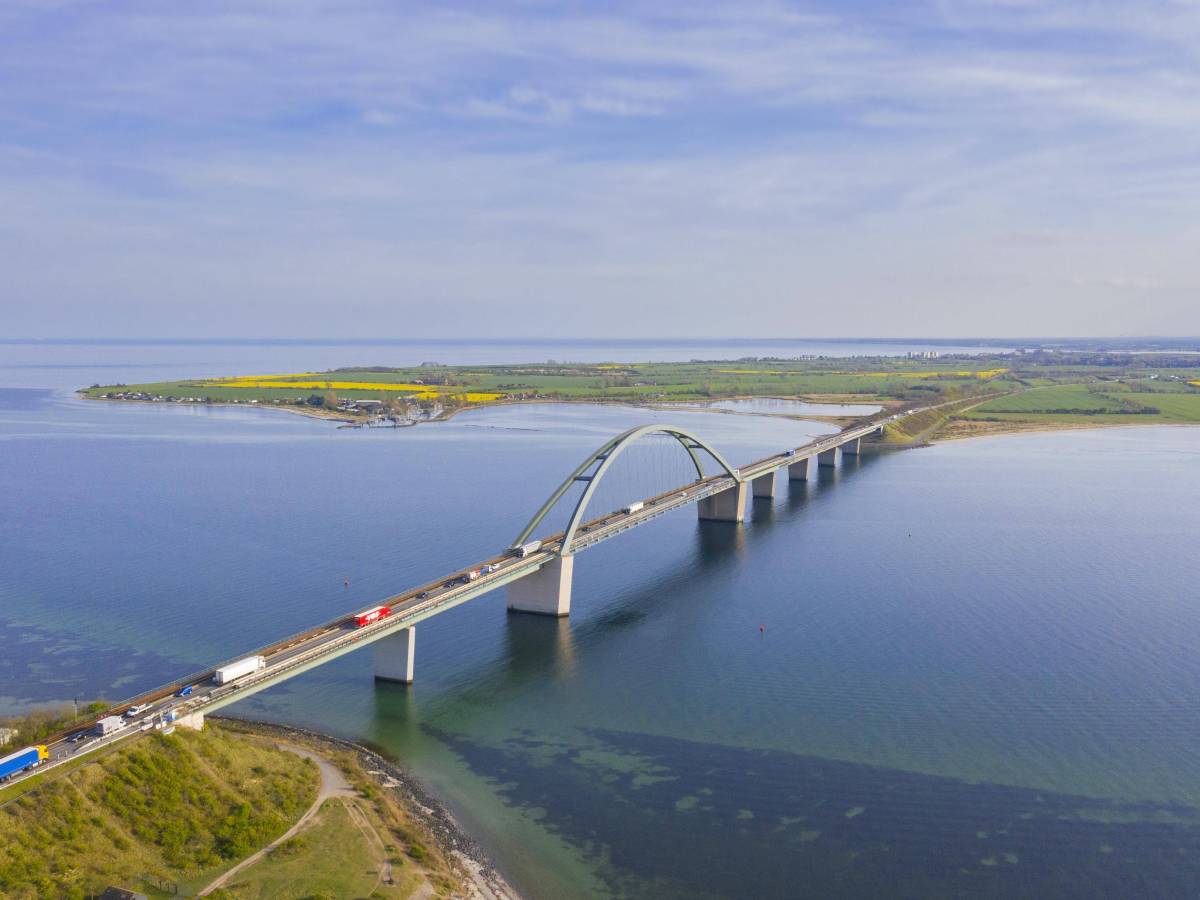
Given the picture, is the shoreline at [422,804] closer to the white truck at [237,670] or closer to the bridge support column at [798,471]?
the white truck at [237,670]

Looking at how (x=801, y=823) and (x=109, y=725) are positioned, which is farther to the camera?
(x=801, y=823)

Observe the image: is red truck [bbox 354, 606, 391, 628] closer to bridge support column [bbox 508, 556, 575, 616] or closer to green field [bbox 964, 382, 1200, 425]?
bridge support column [bbox 508, 556, 575, 616]

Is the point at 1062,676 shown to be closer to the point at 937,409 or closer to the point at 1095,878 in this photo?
the point at 1095,878

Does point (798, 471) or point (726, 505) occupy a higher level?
point (798, 471)

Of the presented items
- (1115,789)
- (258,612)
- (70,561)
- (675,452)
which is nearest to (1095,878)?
(1115,789)

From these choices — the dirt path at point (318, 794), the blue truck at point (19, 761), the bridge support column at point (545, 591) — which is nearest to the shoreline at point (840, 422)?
the bridge support column at point (545, 591)

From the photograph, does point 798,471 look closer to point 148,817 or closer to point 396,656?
point 396,656

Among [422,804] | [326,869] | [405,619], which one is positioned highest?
[405,619]

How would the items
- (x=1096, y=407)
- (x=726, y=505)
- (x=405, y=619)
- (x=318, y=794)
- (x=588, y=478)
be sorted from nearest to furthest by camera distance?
(x=318, y=794) < (x=405, y=619) < (x=588, y=478) < (x=726, y=505) < (x=1096, y=407)

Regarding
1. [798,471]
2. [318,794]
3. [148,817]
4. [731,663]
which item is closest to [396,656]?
[318,794]
